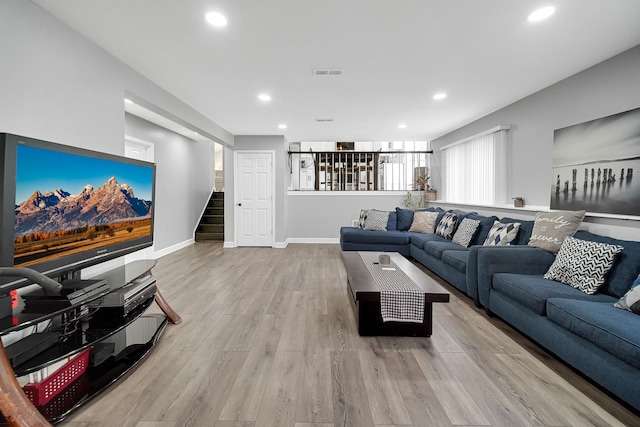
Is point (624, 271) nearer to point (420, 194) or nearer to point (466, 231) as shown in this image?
point (466, 231)

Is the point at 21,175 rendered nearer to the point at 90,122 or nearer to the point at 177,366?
the point at 90,122

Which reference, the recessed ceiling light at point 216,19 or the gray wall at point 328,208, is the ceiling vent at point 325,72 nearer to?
the recessed ceiling light at point 216,19

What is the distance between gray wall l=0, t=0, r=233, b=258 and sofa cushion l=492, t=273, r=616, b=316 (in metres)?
3.61

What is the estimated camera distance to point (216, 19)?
215cm

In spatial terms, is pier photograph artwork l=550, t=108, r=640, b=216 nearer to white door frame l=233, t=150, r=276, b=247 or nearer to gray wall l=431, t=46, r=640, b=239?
gray wall l=431, t=46, r=640, b=239

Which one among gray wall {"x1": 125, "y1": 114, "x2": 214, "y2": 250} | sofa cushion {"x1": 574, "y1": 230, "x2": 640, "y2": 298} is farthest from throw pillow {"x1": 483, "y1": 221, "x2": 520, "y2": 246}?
gray wall {"x1": 125, "y1": 114, "x2": 214, "y2": 250}

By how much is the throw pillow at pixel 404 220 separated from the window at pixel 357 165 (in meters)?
1.20

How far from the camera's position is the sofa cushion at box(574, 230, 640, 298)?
83.6 inches

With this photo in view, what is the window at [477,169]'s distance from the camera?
14.2 feet

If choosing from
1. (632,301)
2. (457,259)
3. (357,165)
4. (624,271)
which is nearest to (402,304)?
(632,301)

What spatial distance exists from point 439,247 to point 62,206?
12.8ft

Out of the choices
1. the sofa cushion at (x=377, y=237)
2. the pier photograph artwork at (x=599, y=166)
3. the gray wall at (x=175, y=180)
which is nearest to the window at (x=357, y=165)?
the sofa cushion at (x=377, y=237)

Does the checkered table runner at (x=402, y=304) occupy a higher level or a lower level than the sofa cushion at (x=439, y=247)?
lower

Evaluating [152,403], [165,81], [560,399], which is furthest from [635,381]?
[165,81]
